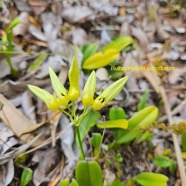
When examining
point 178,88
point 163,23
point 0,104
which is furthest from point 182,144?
point 163,23

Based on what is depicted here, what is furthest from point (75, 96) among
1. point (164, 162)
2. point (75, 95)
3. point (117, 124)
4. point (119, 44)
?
point (119, 44)

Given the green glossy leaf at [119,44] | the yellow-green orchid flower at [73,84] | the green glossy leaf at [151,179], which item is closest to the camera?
the yellow-green orchid flower at [73,84]

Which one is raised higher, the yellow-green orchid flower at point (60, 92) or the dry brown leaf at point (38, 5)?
the yellow-green orchid flower at point (60, 92)

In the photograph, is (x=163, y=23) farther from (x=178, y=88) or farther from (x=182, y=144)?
(x=182, y=144)

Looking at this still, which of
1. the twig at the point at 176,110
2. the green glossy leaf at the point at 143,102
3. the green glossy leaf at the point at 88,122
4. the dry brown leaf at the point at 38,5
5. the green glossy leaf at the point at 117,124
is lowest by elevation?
the twig at the point at 176,110

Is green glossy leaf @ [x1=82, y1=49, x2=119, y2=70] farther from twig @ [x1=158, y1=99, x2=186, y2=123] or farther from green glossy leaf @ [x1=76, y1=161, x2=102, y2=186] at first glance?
green glossy leaf @ [x1=76, y1=161, x2=102, y2=186]

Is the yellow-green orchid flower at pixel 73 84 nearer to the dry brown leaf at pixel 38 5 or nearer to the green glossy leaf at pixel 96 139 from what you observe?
the green glossy leaf at pixel 96 139

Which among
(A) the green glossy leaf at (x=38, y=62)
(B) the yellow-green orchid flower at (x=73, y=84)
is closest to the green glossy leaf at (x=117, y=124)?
(B) the yellow-green orchid flower at (x=73, y=84)

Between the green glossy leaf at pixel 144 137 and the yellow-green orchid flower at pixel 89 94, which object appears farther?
the green glossy leaf at pixel 144 137
